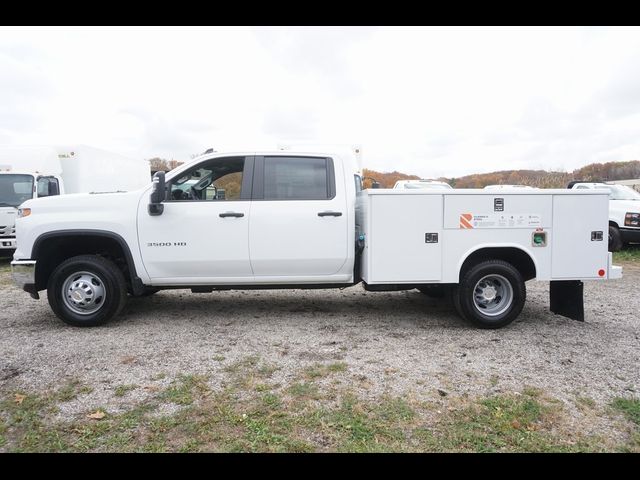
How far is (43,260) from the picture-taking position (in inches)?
212

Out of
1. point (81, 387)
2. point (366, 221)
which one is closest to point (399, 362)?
point (366, 221)

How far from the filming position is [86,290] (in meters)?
5.33

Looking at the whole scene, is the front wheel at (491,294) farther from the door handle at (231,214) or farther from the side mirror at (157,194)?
the side mirror at (157,194)

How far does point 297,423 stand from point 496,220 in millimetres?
3244

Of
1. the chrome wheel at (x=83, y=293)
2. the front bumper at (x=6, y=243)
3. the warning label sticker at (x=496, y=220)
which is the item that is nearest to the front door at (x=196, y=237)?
the chrome wheel at (x=83, y=293)

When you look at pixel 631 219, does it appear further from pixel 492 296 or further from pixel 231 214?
pixel 231 214

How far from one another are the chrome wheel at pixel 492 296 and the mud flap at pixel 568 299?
34.2 inches

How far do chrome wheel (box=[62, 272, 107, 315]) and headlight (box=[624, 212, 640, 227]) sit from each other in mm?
11802

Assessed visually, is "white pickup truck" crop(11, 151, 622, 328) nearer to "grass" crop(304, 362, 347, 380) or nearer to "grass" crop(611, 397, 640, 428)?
"grass" crop(304, 362, 347, 380)

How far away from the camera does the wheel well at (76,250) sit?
5.26 meters

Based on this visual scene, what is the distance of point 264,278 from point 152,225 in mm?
1379

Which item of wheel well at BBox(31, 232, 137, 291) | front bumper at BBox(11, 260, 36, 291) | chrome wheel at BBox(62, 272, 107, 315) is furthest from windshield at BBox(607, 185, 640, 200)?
front bumper at BBox(11, 260, 36, 291)
